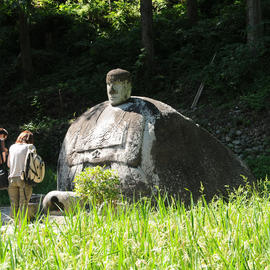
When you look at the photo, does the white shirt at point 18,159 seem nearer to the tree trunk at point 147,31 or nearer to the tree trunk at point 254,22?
the tree trunk at point 254,22

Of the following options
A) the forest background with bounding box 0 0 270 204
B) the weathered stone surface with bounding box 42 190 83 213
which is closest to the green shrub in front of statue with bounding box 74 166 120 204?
the weathered stone surface with bounding box 42 190 83 213

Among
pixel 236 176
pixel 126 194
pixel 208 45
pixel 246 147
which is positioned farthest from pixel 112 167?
pixel 208 45

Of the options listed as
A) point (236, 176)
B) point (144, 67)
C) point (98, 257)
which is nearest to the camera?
point (98, 257)

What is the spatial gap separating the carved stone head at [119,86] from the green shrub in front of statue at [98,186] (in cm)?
124

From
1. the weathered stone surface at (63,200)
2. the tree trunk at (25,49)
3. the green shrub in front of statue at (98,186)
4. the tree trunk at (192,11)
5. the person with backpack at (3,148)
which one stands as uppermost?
the tree trunk at (192,11)

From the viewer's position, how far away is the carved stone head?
18.4ft

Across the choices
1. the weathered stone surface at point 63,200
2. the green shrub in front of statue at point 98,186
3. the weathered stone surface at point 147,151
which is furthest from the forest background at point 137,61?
the green shrub in front of statue at point 98,186

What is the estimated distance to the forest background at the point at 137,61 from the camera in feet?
38.3

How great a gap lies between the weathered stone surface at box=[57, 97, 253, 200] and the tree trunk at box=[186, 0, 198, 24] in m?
10.4

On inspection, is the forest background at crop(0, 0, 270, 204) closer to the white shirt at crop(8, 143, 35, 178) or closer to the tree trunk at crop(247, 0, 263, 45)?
the tree trunk at crop(247, 0, 263, 45)

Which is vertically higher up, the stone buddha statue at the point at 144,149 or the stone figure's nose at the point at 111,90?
the stone figure's nose at the point at 111,90

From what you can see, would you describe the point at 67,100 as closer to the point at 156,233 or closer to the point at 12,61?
the point at 12,61

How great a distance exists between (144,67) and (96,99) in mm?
1900

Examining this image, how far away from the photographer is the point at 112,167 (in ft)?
17.3
